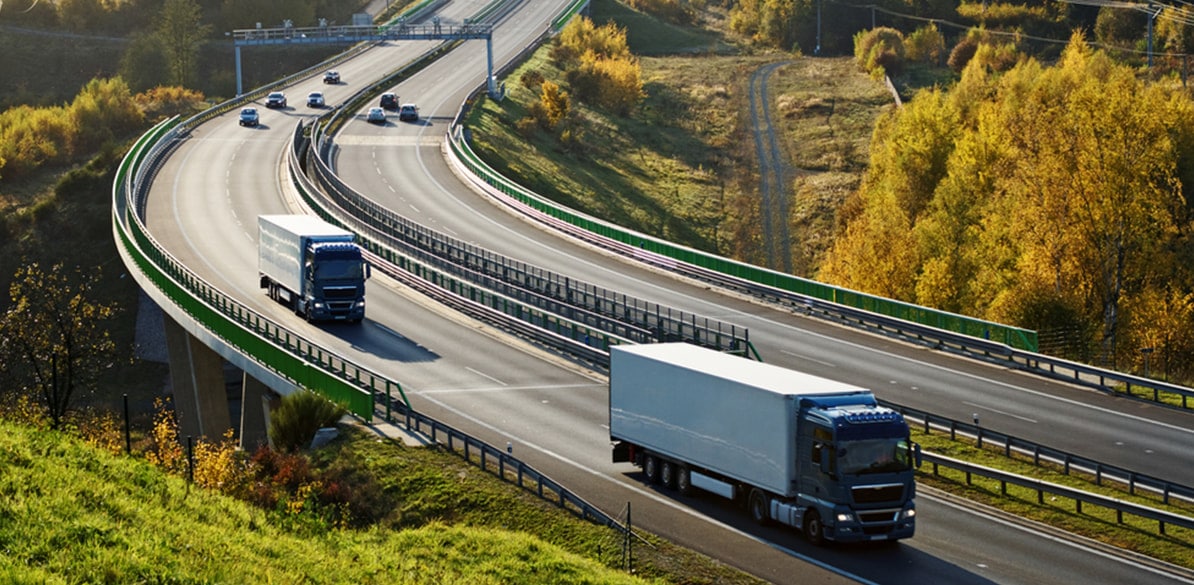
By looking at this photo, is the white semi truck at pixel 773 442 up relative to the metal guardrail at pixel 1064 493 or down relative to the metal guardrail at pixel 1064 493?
up

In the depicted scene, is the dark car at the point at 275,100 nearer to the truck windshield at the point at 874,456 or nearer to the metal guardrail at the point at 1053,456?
the metal guardrail at the point at 1053,456

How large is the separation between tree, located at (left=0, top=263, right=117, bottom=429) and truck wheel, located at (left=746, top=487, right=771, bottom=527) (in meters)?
18.6

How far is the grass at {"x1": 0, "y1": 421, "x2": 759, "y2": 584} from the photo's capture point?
20.8m

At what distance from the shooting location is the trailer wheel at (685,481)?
102ft

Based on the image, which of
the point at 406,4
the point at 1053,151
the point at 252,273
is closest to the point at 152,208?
the point at 252,273

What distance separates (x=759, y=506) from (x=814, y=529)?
72.6 inches

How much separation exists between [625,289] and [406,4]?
367ft

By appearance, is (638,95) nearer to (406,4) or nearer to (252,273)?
(406,4)

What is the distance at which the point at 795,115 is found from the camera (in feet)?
420

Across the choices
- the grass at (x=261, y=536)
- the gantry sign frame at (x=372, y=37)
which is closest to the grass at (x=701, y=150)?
the gantry sign frame at (x=372, y=37)

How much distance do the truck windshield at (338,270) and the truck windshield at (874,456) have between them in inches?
1154

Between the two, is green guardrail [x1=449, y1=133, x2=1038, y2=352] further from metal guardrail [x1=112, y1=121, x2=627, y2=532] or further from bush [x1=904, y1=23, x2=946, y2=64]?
bush [x1=904, y1=23, x2=946, y2=64]

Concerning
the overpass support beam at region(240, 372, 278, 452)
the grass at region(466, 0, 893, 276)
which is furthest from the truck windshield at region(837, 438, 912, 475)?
Answer: the grass at region(466, 0, 893, 276)

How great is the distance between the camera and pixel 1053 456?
109 ft
